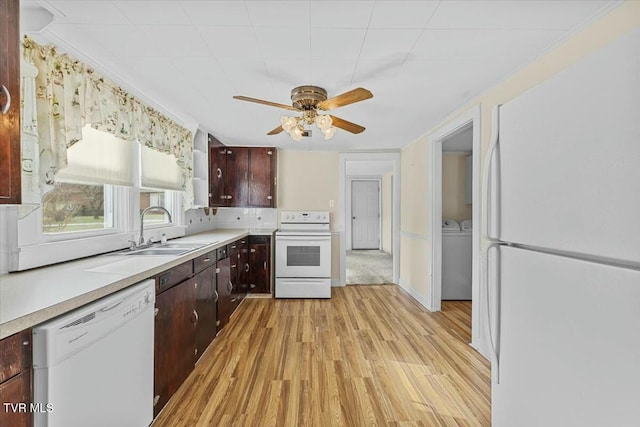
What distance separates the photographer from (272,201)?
165 inches

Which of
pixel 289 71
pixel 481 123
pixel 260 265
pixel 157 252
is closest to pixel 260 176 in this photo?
pixel 260 265

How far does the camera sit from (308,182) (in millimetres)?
4516

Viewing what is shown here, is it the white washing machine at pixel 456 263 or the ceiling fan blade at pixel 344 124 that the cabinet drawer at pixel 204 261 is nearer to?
the ceiling fan blade at pixel 344 124

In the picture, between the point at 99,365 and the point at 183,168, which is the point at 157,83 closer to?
the point at 183,168

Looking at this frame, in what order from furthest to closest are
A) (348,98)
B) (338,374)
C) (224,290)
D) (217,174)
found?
(217,174), (224,290), (338,374), (348,98)

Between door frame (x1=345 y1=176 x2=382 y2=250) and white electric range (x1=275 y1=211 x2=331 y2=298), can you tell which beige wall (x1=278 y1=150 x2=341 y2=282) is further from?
door frame (x1=345 y1=176 x2=382 y2=250)

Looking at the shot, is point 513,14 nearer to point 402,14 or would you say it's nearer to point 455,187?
point 402,14

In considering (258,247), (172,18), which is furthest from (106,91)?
(258,247)

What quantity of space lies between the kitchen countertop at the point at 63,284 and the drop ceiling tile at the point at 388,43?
1.75 meters

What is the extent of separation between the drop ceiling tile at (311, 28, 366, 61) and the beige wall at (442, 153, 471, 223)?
118 inches

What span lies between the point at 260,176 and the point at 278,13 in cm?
286

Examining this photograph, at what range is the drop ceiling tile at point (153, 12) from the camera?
1.38 m

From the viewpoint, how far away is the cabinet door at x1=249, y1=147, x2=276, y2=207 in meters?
4.16

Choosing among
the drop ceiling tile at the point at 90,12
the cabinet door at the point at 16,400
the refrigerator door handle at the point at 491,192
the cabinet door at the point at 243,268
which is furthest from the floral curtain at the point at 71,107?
the refrigerator door handle at the point at 491,192
